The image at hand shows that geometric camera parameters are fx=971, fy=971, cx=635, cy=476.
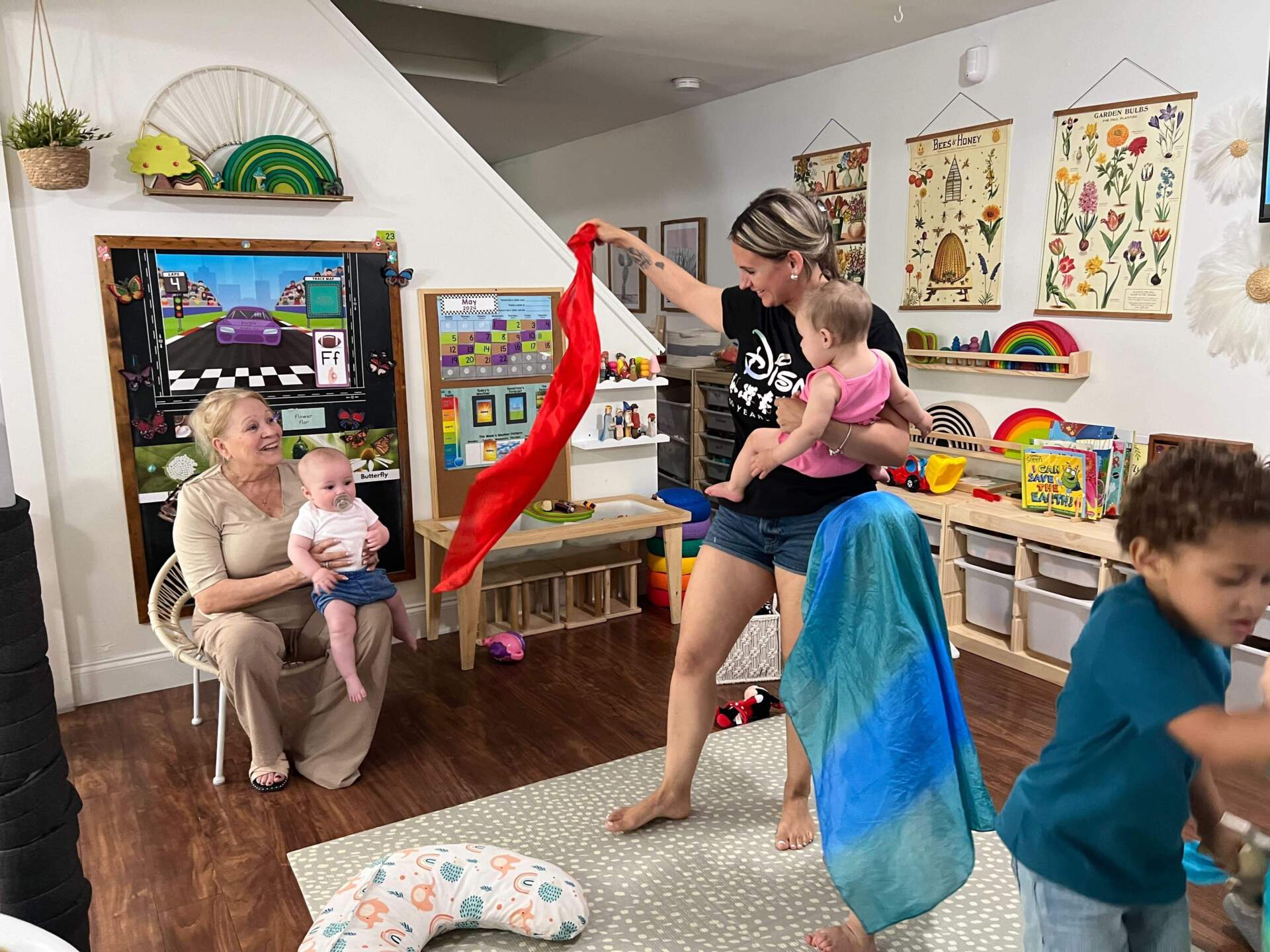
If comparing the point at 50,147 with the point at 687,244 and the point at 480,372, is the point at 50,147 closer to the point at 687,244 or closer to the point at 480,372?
the point at 480,372

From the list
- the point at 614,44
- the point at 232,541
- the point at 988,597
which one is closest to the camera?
the point at 232,541

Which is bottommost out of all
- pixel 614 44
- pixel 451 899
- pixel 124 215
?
pixel 451 899

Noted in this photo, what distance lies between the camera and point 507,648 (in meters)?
3.57

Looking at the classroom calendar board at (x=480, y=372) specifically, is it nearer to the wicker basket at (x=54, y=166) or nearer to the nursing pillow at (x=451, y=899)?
the wicker basket at (x=54, y=166)

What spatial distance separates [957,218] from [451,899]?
3325mm

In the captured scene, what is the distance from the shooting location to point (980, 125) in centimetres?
390

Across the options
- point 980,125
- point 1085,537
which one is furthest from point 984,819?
point 980,125

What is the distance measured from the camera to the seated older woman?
2693 mm

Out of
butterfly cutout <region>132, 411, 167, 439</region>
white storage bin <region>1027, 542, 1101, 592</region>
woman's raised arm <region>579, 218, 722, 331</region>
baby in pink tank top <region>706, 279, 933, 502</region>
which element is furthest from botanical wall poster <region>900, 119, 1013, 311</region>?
butterfly cutout <region>132, 411, 167, 439</region>

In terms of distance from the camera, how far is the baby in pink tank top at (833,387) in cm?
194

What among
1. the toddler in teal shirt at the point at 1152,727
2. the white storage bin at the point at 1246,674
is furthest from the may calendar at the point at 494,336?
the toddler in teal shirt at the point at 1152,727

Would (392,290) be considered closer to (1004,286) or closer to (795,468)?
(795,468)

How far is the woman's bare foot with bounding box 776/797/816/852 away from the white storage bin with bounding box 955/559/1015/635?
4.99 ft

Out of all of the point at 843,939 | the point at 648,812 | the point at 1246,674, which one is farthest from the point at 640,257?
the point at 1246,674
